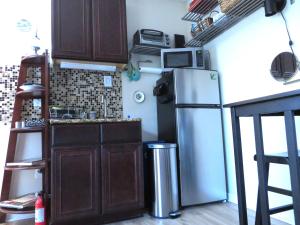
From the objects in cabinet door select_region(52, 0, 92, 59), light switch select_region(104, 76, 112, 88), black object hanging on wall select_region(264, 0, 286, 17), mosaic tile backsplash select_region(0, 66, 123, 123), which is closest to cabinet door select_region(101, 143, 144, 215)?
mosaic tile backsplash select_region(0, 66, 123, 123)

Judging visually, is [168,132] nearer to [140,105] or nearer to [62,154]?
[140,105]

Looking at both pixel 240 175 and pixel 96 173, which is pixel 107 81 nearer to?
pixel 96 173

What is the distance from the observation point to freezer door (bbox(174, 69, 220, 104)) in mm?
2469

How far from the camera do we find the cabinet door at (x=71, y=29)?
88.0 inches

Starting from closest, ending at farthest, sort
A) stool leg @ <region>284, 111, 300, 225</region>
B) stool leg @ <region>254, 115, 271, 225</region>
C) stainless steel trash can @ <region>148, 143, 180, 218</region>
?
stool leg @ <region>284, 111, 300, 225</region> < stool leg @ <region>254, 115, 271, 225</region> < stainless steel trash can @ <region>148, 143, 180, 218</region>

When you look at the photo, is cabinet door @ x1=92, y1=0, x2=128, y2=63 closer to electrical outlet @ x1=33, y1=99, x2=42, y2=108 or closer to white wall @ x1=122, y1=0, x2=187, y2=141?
white wall @ x1=122, y1=0, x2=187, y2=141

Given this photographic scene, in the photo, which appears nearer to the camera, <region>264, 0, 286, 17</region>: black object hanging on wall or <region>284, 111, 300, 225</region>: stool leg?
<region>284, 111, 300, 225</region>: stool leg

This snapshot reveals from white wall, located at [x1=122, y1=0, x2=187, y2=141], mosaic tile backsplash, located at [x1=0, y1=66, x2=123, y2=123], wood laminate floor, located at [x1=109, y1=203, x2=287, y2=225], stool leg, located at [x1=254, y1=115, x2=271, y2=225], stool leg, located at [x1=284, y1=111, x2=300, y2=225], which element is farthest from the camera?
white wall, located at [x1=122, y1=0, x2=187, y2=141]

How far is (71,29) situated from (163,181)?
1.72 metres

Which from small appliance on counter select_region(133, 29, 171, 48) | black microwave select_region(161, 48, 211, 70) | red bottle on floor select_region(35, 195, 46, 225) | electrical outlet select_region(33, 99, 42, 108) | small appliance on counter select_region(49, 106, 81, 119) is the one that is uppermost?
small appliance on counter select_region(133, 29, 171, 48)

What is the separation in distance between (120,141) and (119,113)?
24.8 inches

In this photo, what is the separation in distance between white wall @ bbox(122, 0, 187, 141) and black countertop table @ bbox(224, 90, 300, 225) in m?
1.50

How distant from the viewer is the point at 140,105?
285cm

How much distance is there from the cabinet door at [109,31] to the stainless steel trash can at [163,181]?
1014 millimetres
